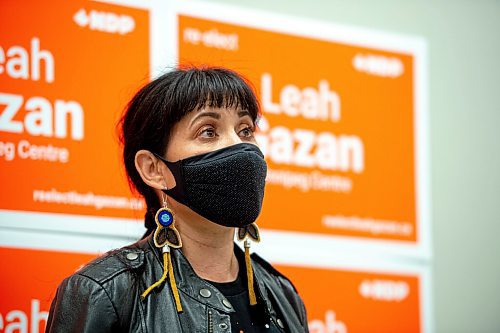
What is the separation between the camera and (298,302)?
2.37 m

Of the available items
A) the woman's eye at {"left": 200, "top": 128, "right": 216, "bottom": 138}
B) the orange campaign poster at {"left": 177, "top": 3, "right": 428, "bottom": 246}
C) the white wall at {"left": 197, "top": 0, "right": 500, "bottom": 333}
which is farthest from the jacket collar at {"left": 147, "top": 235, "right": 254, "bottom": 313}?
the white wall at {"left": 197, "top": 0, "right": 500, "bottom": 333}

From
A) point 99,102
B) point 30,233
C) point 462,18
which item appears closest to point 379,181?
Result: point 462,18

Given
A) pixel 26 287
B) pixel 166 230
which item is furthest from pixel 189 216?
pixel 26 287

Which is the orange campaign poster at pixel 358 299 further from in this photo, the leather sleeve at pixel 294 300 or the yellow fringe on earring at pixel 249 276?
the yellow fringe on earring at pixel 249 276

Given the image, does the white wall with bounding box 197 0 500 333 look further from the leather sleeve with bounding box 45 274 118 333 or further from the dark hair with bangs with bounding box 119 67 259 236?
the leather sleeve with bounding box 45 274 118 333

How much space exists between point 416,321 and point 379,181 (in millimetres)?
495

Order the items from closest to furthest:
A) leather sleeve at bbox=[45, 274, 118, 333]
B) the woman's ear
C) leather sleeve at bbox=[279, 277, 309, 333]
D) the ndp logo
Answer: leather sleeve at bbox=[45, 274, 118, 333] < the woman's ear < leather sleeve at bbox=[279, 277, 309, 333] < the ndp logo

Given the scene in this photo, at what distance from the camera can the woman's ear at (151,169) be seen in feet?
7.05

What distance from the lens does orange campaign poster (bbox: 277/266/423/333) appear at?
10.2 ft

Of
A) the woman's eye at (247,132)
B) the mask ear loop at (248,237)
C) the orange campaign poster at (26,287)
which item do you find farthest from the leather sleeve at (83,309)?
the orange campaign poster at (26,287)

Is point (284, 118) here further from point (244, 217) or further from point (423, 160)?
point (244, 217)

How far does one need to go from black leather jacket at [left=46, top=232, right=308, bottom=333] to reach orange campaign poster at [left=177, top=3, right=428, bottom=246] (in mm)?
1002

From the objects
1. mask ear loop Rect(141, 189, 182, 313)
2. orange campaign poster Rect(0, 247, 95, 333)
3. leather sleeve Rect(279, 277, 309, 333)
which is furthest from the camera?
orange campaign poster Rect(0, 247, 95, 333)

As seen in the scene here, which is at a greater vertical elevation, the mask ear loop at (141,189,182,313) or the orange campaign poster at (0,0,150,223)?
the orange campaign poster at (0,0,150,223)
